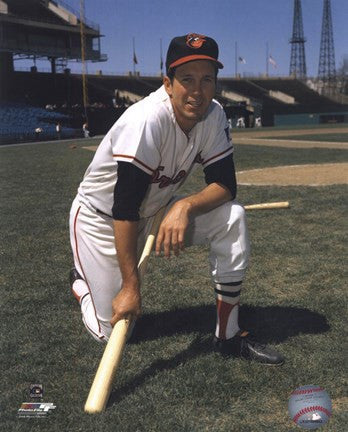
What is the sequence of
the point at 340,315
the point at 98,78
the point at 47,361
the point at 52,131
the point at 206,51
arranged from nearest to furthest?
1. the point at 206,51
2. the point at 47,361
3. the point at 340,315
4. the point at 52,131
5. the point at 98,78

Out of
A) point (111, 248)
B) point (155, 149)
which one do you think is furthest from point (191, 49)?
point (111, 248)

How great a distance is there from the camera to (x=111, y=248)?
119 inches

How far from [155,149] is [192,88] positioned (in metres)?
0.37

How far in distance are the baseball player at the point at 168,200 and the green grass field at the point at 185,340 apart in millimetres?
228

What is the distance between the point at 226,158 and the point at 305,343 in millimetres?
1217

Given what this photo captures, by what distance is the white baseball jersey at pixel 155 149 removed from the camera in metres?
2.54

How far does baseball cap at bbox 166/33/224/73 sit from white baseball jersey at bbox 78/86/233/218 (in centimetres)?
23

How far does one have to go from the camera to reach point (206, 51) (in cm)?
253

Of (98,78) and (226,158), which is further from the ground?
(98,78)

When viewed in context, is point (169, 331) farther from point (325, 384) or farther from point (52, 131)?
point (52, 131)

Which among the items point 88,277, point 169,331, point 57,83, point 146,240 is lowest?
point 169,331

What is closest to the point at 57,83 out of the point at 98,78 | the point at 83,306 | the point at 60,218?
the point at 98,78

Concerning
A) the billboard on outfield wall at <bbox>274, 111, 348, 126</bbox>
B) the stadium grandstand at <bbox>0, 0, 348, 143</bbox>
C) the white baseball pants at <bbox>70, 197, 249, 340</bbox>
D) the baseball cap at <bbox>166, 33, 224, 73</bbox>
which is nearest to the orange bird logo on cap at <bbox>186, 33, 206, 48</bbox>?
the baseball cap at <bbox>166, 33, 224, 73</bbox>

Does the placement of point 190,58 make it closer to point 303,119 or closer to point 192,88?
point 192,88
